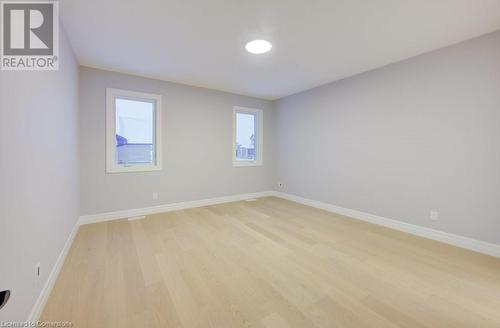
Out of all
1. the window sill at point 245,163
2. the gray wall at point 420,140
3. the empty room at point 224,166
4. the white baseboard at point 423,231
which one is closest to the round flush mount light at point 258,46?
the empty room at point 224,166

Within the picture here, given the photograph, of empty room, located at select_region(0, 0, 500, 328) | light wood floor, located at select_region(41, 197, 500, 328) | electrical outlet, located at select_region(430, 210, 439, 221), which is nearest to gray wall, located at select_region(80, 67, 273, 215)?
empty room, located at select_region(0, 0, 500, 328)

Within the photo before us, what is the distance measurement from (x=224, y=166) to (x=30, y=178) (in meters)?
3.38

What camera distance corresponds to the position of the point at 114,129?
345 cm

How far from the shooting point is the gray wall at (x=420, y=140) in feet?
7.72

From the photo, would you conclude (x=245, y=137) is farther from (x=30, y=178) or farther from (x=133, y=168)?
(x=30, y=178)

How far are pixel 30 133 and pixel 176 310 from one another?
1.60 metres

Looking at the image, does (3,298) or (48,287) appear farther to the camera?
(48,287)

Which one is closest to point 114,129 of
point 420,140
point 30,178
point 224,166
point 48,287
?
point 224,166

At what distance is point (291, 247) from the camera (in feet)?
8.20

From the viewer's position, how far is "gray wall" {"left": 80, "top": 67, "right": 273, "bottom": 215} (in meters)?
3.27

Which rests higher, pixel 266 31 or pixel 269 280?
pixel 266 31

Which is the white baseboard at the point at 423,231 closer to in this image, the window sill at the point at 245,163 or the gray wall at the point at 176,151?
the window sill at the point at 245,163

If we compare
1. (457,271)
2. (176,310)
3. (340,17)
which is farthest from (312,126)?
(176,310)

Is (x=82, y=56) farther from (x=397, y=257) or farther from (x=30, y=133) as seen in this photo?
(x=397, y=257)
